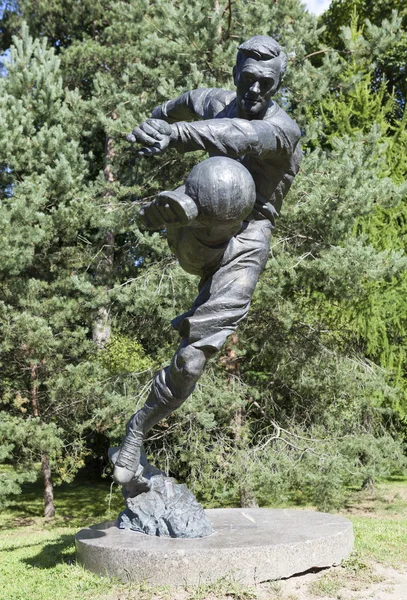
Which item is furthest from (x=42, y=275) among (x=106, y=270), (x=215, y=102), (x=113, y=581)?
(x=113, y=581)

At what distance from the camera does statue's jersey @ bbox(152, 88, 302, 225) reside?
139 inches

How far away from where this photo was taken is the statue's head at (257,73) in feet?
13.0

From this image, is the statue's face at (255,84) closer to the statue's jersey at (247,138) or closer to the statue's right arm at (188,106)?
the statue's jersey at (247,138)

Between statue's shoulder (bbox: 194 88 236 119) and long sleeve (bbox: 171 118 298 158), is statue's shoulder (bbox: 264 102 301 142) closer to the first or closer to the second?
long sleeve (bbox: 171 118 298 158)

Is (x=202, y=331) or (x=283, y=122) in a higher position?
(x=283, y=122)

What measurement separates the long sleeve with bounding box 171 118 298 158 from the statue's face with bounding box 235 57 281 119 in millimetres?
358

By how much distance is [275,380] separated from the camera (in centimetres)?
1072

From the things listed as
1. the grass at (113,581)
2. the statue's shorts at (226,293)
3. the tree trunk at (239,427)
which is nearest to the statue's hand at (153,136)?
the statue's shorts at (226,293)

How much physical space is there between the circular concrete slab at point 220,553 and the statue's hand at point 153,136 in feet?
7.07

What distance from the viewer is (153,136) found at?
3432 mm

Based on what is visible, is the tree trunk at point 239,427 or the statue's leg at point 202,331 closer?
the statue's leg at point 202,331

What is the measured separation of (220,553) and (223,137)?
223 centimetres

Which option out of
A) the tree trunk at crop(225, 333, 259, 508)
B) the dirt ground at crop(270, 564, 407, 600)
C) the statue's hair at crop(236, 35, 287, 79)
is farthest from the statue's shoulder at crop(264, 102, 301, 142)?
the tree trunk at crop(225, 333, 259, 508)

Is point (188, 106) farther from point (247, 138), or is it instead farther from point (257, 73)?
point (247, 138)
